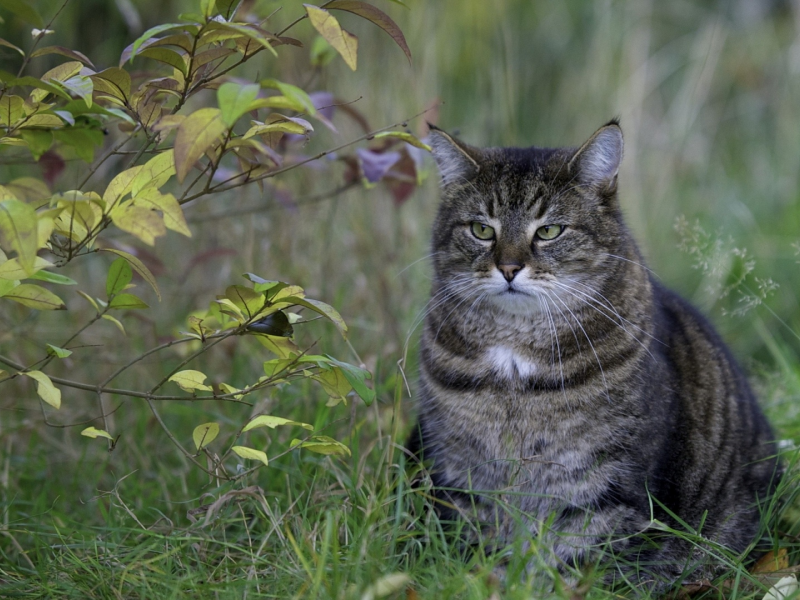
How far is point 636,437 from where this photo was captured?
195 centimetres

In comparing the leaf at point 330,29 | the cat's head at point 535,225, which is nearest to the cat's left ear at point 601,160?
the cat's head at point 535,225

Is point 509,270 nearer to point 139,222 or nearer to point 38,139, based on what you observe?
point 139,222

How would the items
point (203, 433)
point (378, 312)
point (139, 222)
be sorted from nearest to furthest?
1. point (139, 222)
2. point (203, 433)
3. point (378, 312)

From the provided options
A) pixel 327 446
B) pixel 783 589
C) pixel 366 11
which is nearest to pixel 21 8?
pixel 366 11

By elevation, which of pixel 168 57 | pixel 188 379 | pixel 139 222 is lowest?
pixel 188 379

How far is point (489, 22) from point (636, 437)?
9.17 ft

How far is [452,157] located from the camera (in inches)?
87.3

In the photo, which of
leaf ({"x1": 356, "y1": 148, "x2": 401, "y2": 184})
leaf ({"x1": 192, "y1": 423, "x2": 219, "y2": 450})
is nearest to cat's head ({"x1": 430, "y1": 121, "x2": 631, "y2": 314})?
leaf ({"x1": 356, "y1": 148, "x2": 401, "y2": 184})

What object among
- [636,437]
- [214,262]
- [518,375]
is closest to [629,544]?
[636,437]

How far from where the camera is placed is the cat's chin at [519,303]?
2.00m

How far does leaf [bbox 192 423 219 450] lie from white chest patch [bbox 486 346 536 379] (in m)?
0.69

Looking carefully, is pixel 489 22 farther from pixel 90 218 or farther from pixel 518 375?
pixel 90 218

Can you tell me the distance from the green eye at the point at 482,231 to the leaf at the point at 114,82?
91 centimetres

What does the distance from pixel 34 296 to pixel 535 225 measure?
1136 millimetres
